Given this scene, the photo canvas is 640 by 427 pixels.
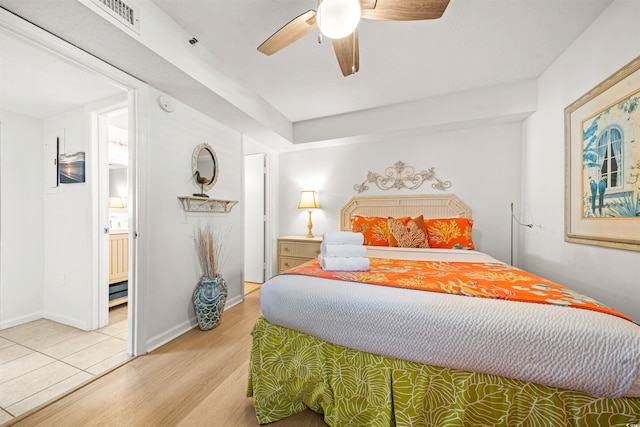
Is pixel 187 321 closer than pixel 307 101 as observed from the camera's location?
Yes

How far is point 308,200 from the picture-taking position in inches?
139

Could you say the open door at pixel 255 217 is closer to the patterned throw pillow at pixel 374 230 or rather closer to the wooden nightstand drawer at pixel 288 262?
the wooden nightstand drawer at pixel 288 262

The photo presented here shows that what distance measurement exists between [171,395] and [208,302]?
860 mm

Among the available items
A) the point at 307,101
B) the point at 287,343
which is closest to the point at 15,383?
the point at 287,343

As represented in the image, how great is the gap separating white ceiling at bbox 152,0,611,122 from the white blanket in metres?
1.90

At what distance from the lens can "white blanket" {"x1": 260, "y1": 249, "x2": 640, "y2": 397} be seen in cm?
76

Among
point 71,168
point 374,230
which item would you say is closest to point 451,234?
point 374,230

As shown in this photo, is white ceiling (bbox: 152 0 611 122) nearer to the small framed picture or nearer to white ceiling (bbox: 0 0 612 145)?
white ceiling (bbox: 0 0 612 145)

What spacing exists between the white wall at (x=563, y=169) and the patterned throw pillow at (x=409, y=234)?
41.7 inches

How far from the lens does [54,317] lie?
245 cm

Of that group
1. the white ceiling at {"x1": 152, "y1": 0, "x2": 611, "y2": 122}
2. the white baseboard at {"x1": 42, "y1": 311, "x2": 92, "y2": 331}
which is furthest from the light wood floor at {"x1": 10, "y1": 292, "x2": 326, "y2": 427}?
the white ceiling at {"x1": 152, "y1": 0, "x2": 611, "y2": 122}

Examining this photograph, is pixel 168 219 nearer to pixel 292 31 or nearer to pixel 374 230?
pixel 292 31

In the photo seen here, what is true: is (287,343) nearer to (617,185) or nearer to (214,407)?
(214,407)

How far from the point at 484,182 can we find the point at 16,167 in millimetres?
5273
